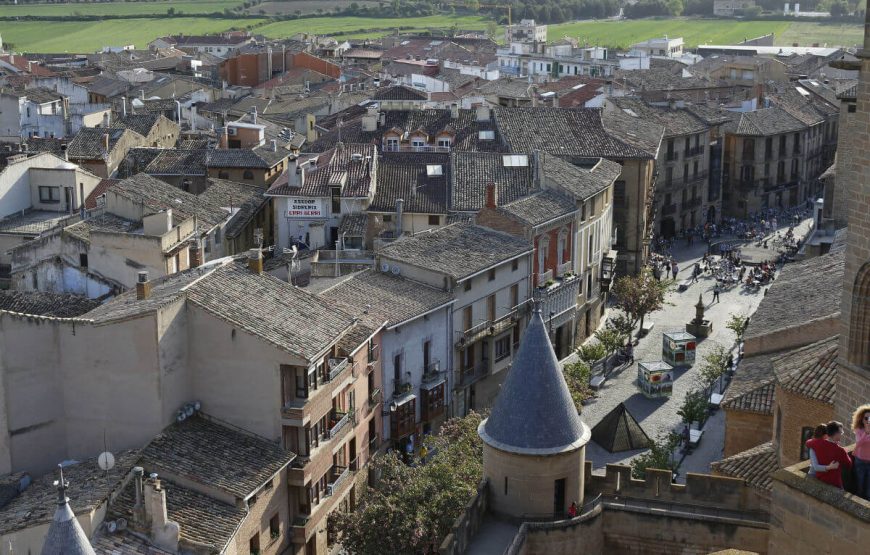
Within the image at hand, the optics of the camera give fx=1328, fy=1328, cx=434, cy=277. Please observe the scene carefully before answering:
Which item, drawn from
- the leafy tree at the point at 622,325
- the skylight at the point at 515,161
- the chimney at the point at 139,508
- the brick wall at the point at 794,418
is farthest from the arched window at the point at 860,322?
the skylight at the point at 515,161

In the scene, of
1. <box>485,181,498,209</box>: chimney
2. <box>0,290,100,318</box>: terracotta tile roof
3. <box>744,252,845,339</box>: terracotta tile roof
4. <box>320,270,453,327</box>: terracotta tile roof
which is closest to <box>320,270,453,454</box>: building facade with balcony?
<box>320,270,453,327</box>: terracotta tile roof

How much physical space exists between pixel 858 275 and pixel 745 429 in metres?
12.7

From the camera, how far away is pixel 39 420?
37.9 metres

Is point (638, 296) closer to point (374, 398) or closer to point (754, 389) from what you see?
point (374, 398)

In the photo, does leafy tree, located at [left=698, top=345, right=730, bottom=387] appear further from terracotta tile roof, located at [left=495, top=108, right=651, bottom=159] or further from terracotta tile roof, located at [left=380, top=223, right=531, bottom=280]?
terracotta tile roof, located at [left=495, top=108, right=651, bottom=159]

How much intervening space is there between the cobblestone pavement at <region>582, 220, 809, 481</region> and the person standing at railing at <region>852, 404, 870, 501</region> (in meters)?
25.2

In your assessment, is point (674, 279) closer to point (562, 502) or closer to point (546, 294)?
point (546, 294)

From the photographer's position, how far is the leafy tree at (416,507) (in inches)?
1342

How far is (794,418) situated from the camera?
1237 inches

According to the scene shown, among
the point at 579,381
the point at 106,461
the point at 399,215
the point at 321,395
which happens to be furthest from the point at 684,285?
the point at 106,461

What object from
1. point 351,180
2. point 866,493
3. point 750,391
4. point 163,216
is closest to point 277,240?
point 351,180

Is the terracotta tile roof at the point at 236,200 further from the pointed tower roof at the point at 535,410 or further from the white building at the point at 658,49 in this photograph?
the white building at the point at 658,49

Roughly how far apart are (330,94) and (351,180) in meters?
43.9

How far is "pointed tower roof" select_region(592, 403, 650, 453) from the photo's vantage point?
155ft
